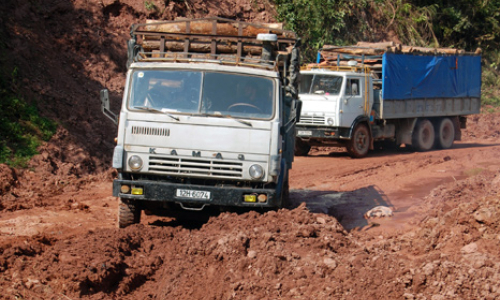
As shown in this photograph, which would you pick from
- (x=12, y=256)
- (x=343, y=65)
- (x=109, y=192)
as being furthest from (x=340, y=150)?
(x=12, y=256)

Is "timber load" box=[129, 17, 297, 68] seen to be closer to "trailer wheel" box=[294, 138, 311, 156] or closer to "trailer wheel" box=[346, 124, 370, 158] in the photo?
"trailer wheel" box=[346, 124, 370, 158]

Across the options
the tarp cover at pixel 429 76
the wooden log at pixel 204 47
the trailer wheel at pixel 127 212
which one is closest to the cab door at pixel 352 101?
the tarp cover at pixel 429 76

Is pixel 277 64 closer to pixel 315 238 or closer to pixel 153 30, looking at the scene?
pixel 153 30

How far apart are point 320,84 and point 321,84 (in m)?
0.03

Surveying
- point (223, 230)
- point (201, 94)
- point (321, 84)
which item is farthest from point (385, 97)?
point (223, 230)

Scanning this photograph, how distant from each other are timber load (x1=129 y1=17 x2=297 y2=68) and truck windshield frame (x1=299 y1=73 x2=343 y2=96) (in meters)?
7.62

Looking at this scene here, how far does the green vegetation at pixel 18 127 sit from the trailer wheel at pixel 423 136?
11.8 meters

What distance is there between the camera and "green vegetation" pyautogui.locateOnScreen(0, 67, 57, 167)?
12.3 m

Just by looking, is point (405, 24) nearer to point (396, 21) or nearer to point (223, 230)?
point (396, 21)

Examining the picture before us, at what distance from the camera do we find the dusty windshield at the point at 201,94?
799 centimetres

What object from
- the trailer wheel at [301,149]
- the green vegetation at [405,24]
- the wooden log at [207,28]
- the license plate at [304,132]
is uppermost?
the green vegetation at [405,24]

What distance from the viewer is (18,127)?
13.0m

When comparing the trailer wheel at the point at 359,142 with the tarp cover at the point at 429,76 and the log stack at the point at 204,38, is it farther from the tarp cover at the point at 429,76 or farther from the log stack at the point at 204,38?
the log stack at the point at 204,38

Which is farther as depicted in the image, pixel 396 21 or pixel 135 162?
pixel 396 21
